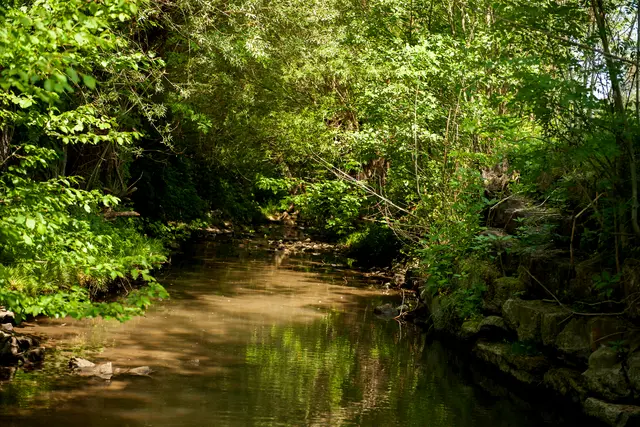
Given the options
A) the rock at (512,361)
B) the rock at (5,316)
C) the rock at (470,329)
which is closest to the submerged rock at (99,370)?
the rock at (5,316)

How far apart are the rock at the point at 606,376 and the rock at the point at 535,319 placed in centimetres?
121

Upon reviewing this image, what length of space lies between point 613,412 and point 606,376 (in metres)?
0.53

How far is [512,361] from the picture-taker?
39.8 ft

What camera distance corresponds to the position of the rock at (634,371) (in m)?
9.39

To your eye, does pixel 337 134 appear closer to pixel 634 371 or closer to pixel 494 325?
pixel 494 325

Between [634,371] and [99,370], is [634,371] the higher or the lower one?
the higher one

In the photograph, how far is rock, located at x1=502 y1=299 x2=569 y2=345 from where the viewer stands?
11359 mm

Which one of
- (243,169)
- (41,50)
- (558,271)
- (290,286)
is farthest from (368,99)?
(41,50)

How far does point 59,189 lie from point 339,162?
17.5m

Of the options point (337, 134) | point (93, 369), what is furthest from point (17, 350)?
point (337, 134)

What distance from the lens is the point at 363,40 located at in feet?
69.9

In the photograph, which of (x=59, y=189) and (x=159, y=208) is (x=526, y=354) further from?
(x=159, y=208)

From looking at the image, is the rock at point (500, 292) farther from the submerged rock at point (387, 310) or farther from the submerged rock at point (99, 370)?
the submerged rock at point (99, 370)

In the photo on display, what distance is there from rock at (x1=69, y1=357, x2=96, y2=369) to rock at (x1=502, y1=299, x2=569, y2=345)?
673 centimetres
